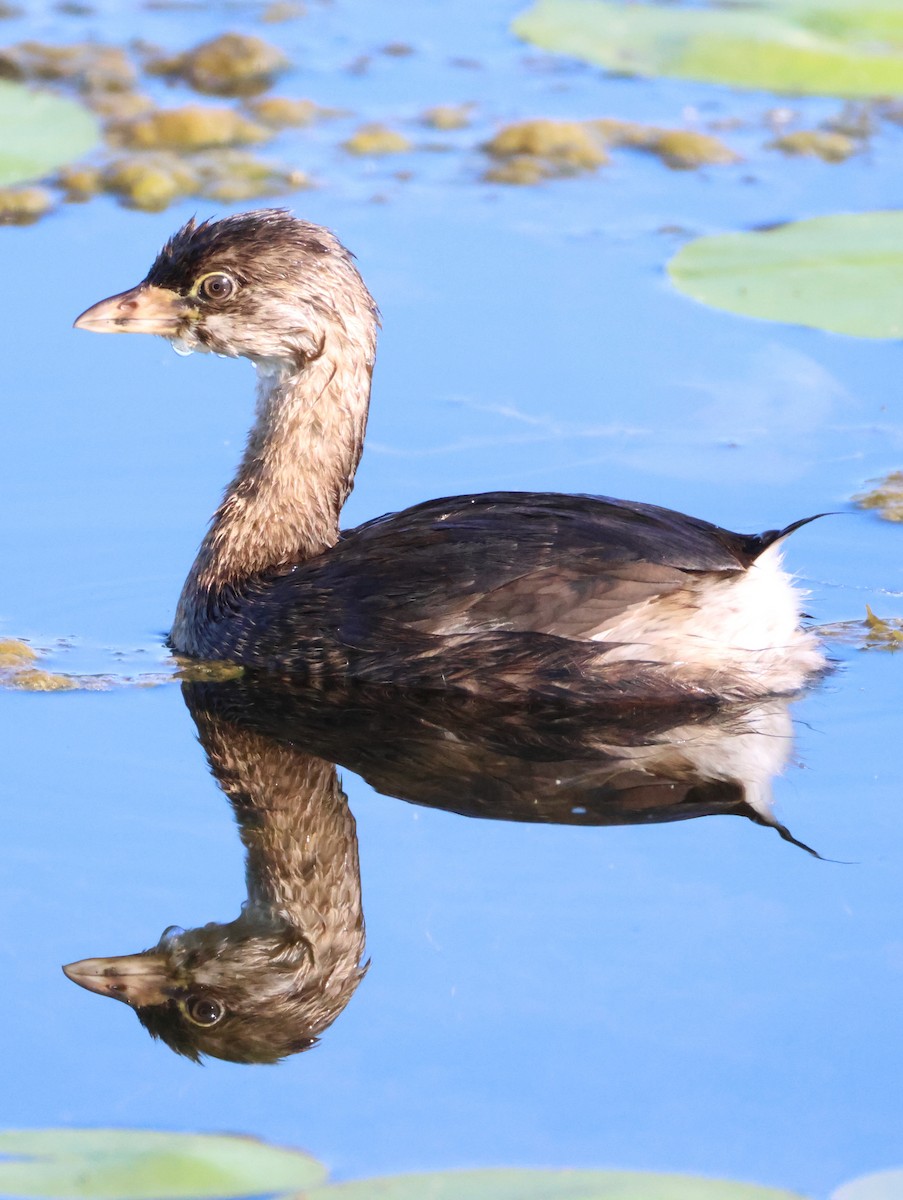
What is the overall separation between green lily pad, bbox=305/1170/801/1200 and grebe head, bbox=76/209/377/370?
9.60 ft

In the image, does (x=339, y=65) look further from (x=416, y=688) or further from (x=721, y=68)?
(x=416, y=688)

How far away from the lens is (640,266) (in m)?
8.37

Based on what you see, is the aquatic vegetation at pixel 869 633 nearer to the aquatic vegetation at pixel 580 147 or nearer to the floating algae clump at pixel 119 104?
the aquatic vegetation at pixel 580 147

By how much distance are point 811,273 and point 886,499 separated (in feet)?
5.02

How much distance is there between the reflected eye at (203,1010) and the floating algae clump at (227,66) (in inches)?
265

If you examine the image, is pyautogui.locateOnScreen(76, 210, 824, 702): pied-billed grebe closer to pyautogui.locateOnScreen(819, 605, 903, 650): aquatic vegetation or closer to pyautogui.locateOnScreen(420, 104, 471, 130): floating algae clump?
pyautogui.locateOnScreen(819, 605, 903, 650): aquatic vegetation

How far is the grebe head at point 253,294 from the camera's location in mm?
5961

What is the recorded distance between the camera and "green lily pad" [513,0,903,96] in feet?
33.2

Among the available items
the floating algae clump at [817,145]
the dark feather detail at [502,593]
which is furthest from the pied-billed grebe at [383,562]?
the floating algae clump at [817,145]

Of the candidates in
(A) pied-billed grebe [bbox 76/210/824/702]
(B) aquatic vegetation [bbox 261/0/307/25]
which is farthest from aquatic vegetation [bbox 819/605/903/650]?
(B) aquatic vegetation [bbox 261/0/307/25]

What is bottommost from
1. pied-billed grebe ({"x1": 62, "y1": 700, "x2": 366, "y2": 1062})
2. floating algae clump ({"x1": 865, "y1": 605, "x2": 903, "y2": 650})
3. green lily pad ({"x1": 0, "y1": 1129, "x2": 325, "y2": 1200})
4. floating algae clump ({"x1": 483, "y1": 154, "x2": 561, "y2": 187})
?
green lily pad ({"x1": 0, "y1": 1129, "x2": 325, "y2": 1200})

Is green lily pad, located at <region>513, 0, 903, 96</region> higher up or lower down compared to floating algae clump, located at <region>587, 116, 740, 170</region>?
higher up

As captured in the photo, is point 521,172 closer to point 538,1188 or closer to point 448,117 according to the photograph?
point 448,117

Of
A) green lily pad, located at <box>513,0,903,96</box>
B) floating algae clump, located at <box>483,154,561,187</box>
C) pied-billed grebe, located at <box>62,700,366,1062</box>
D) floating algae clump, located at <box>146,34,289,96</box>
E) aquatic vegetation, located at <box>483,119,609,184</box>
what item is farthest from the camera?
floating algae clump, located at <box>146,34,289,96</box>
